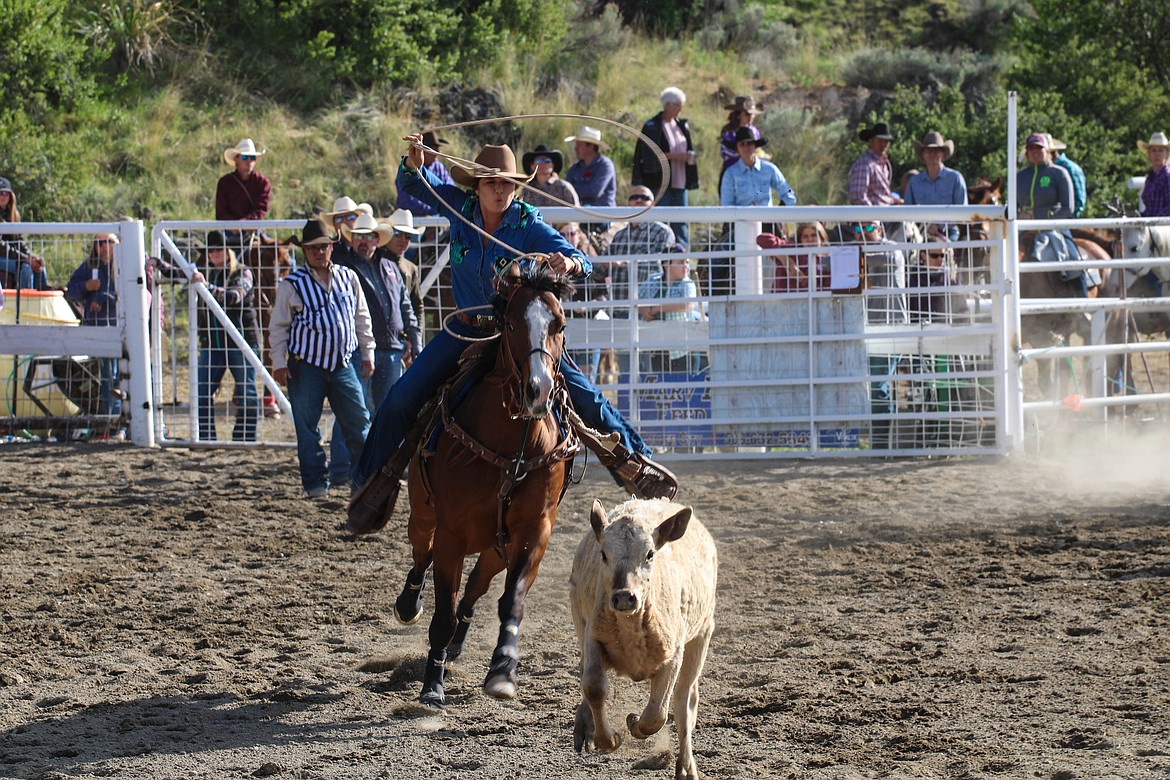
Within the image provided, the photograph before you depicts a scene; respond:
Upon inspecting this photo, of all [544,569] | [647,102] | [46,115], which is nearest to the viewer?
[544,569]

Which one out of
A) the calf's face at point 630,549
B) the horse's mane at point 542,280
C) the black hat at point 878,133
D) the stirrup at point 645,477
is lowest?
the calf's face at point 630,549

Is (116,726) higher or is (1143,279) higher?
(1143,279)

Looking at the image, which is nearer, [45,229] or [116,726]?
[116,726]

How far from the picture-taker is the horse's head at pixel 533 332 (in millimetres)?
5418

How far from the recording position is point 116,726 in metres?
5.49

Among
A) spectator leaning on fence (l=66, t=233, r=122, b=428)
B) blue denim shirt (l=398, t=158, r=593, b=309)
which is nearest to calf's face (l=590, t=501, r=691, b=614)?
blue denim shirt (l=398, t=158, r=593, b=309)

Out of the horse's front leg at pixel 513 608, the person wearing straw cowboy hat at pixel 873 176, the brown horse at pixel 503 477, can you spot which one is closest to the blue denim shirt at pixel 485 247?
the brown horse at pixel 503 477

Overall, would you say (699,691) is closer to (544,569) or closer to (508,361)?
(508,361)

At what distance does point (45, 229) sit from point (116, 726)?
7.79 metres

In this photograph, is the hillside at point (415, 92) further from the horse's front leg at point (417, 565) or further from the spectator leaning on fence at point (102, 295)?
the horse's front leg at point (417, 565)

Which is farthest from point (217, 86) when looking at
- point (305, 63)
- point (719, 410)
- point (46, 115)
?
point (719, 410)

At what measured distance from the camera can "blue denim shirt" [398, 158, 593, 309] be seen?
6.14 meters

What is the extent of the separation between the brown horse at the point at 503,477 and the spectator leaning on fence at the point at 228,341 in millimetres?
6484

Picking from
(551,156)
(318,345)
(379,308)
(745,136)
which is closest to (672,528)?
(318,345)
